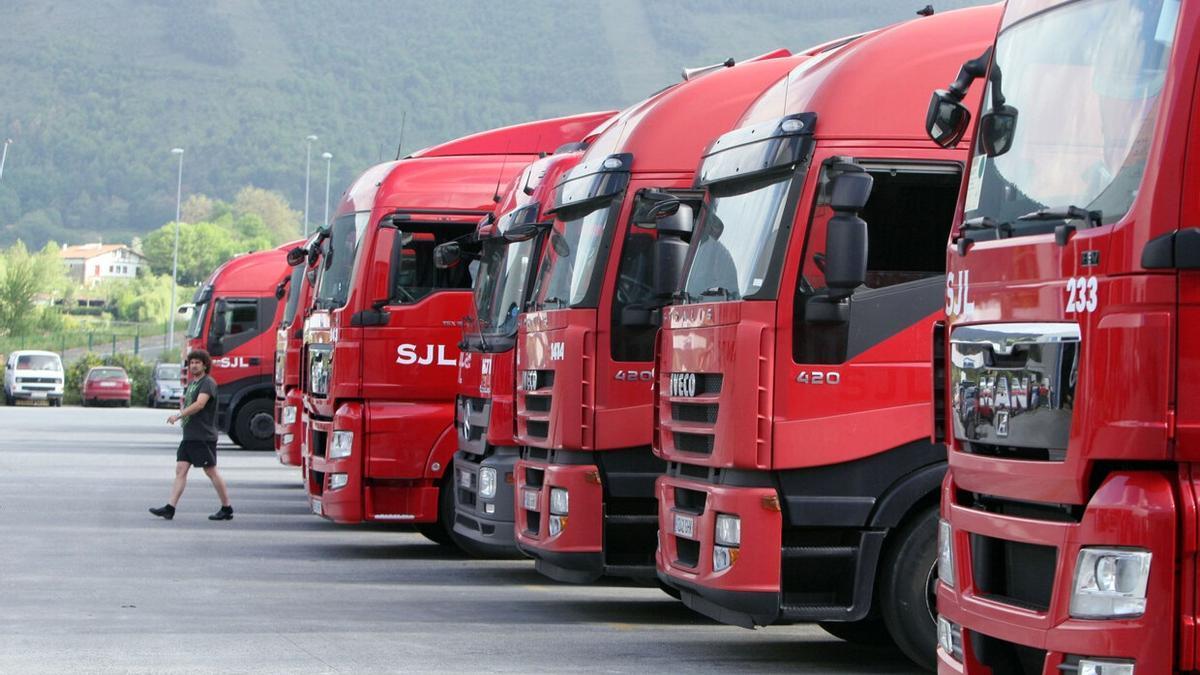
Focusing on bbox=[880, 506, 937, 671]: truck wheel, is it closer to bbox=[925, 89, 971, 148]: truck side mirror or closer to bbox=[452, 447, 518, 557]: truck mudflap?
bbox=[925, 89, 971, 148]: truck side mirror

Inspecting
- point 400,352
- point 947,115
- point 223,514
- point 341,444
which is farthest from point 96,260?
point 947,115

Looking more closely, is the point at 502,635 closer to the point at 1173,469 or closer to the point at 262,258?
Result: the point at 1173,469

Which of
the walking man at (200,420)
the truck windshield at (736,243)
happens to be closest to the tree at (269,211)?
the walking man at (200,420)

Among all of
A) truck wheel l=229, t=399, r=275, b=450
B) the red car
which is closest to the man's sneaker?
truck wheel l=229, t=399, r=275, b=450

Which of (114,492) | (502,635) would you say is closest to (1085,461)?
(502,635)

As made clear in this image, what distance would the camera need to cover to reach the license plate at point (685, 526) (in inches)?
373

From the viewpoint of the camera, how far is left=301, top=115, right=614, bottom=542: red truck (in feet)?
50.8

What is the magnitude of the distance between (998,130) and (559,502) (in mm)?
5239

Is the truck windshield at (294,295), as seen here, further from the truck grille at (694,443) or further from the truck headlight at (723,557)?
the truck headlight at (723,557)

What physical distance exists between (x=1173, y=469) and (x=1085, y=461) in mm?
278

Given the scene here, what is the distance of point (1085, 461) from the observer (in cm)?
580

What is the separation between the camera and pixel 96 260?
191 m

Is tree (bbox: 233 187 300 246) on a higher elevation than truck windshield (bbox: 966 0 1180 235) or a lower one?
higher

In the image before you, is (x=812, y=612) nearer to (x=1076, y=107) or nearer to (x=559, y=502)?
(x=559, y=502)
